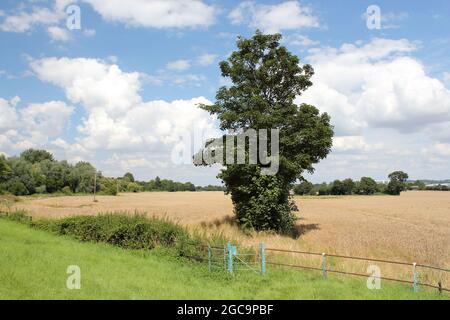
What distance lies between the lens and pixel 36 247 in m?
23.3

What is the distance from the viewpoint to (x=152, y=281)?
50.5ft

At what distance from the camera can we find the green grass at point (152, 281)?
43.8ft

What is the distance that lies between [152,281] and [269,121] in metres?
18.3

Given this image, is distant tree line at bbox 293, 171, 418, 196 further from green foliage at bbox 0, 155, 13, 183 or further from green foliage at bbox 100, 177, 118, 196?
green foliage at bbox 0, 155, 13, 183

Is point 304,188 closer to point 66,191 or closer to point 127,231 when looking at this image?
point 66,191

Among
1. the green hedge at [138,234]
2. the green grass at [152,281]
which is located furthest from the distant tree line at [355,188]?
the green grass at [152,281]

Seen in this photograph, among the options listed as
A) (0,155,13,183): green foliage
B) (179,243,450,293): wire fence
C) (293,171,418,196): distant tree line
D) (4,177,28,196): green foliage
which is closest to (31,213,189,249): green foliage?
(179,243,450,293): wire fence

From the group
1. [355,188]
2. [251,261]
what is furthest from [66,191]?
Result: [251,261]

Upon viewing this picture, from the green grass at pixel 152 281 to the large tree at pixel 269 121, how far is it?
11399mm
